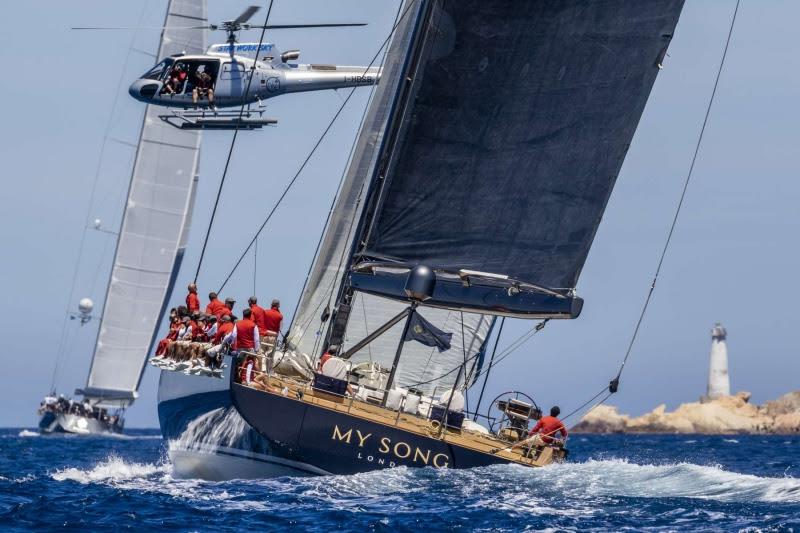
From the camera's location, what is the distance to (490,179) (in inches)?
874

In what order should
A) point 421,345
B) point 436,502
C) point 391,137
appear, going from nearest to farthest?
point 436,502 < point 391,137 < point 421,345

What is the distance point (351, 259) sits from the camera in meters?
22.3

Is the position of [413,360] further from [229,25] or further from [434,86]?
[229,25]

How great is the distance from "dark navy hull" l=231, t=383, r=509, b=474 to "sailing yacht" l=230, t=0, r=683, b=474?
0.53 m

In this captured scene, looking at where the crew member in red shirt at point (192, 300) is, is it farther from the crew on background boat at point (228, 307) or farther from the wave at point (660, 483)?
the wave at point (660, 483)

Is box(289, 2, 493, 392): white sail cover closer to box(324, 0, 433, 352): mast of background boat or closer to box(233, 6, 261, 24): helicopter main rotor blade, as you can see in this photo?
box(324, 0, 433, 352): mast of background boat

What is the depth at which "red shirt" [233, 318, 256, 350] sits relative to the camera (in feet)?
70.4

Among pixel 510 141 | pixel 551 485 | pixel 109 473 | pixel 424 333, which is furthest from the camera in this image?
pixel 109 473

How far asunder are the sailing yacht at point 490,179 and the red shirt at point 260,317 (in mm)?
572

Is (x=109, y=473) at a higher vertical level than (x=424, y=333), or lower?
lower

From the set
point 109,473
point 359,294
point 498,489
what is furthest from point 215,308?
point 498,489

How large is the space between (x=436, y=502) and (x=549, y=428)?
428 cm

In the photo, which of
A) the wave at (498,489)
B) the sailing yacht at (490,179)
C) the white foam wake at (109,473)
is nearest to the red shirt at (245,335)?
the sailing yacht at (490,179)

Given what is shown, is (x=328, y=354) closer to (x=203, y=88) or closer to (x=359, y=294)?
(x=359, y=294)
